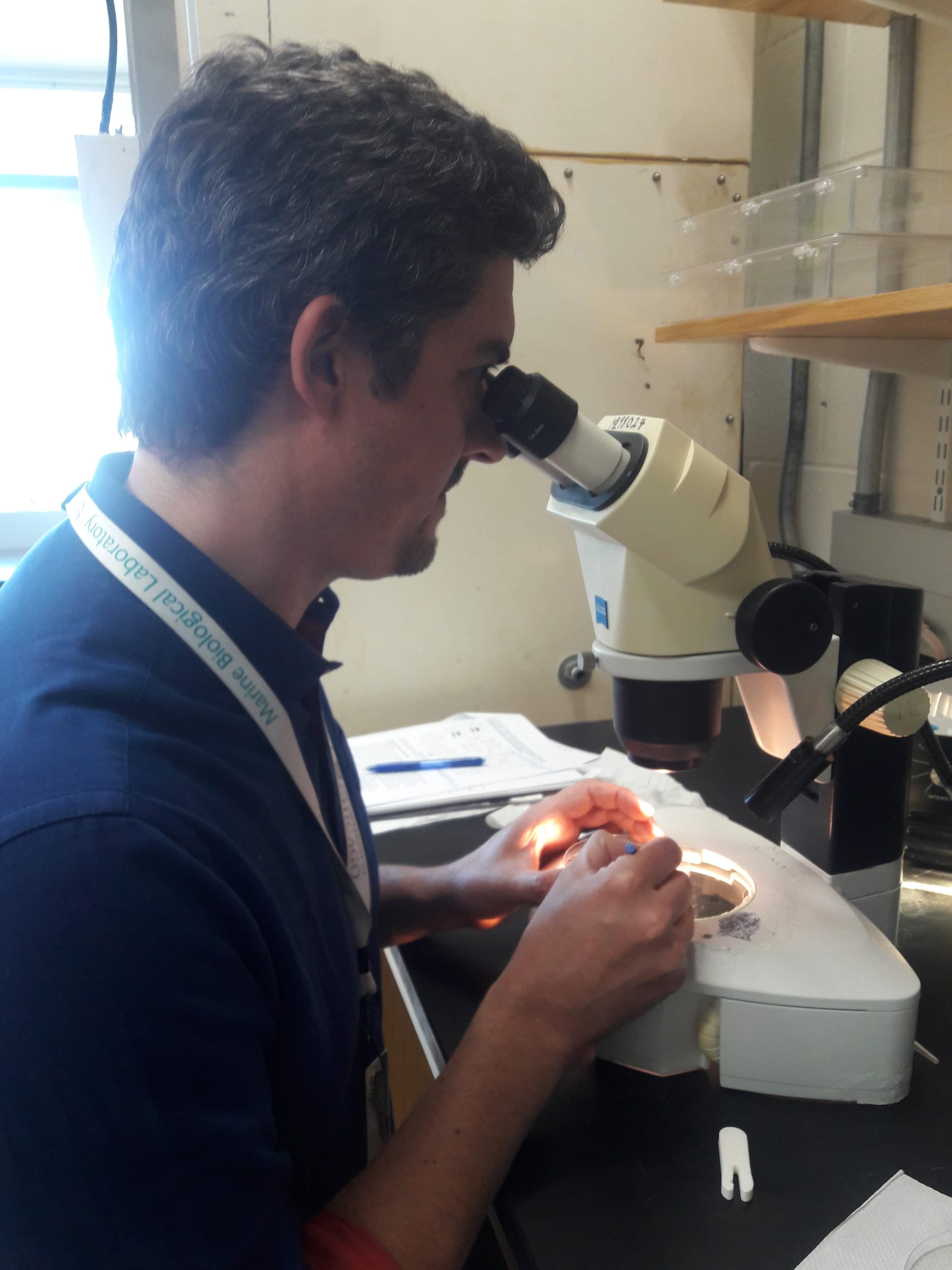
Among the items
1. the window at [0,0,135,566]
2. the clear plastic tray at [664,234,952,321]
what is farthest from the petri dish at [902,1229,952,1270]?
the window at [0,0,135,566]

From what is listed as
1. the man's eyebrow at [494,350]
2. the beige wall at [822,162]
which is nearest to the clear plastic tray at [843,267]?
the beige wall at [822,162]

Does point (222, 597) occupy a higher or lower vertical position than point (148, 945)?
higher

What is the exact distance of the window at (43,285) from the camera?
211 centimetres

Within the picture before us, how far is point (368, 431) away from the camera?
752 mm

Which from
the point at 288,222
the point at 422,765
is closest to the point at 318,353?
the point at 288,222

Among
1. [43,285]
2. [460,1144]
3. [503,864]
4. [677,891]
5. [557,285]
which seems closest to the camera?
[460,1144]

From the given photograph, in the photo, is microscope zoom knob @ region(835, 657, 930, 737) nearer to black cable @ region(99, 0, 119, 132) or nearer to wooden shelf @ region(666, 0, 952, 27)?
wooden shelf @ region(666, 0, 952, 27)

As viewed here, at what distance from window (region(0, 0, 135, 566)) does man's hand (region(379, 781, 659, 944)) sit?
59.4 inches

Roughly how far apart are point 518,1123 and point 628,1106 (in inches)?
4.4

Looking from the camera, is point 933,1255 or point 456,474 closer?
point 933,1255

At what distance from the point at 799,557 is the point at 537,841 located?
430 mm

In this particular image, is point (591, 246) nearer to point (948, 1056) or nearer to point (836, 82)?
point (836, 82)

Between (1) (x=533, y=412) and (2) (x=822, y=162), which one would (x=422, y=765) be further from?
(2) (x=822, y=162)

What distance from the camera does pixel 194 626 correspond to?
0.68 m
